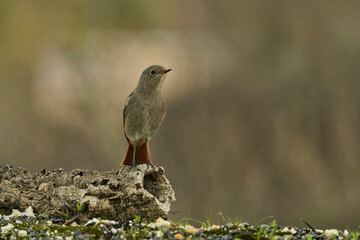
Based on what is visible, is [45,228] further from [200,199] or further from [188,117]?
[188,117]

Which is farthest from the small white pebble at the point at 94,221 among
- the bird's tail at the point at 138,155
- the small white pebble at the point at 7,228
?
the bird's tail at the point at 138,155

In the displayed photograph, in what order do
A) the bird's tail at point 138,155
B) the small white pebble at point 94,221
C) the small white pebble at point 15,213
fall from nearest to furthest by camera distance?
the small white pebble at point 94,221 → the small white pebble at point 15,213 → the bird's tail at point 138,155

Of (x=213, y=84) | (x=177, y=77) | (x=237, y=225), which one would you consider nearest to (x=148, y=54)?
(x=177, y=77)

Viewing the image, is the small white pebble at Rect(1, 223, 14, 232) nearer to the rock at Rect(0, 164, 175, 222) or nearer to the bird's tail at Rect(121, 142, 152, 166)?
the rock at Rect(0, 164, 175, 222)

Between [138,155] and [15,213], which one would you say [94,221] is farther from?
[138,155]

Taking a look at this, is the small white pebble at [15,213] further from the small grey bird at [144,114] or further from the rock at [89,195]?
the small grey bird at [144,114]

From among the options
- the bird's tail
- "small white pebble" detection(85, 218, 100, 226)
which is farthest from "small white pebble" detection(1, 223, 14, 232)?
the bird's tail

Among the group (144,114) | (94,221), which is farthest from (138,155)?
(94,221)

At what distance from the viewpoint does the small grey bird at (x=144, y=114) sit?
241 inches

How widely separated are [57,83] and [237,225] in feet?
26.3

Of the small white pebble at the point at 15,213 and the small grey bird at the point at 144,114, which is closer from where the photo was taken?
the small white pebble at the point at 15,213

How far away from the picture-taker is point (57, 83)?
1164 cm

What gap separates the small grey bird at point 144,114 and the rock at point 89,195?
0.96m

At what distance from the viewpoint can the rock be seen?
4871 mm
